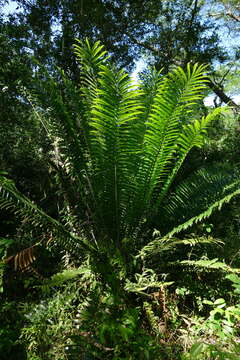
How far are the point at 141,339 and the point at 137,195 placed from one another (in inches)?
35.2

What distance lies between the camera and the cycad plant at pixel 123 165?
1385mm

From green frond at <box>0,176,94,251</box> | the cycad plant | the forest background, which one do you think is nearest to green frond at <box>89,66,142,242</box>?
the cycad plant

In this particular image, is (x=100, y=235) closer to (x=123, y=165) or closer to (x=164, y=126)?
(x=123, y=165)

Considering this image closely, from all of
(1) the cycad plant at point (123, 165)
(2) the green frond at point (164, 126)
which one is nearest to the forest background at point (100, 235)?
(1) the cycad plant at point (123, 165)

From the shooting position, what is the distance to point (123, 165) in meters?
1.57

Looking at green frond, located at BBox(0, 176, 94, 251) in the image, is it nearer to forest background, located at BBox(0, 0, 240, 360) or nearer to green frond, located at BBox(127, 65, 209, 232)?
forest background, located at BBox(0, 0, 240, 360)

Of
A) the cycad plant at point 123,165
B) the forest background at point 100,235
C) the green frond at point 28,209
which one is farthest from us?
the cycad plant at point 123,165

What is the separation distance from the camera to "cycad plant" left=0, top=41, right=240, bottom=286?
138cm

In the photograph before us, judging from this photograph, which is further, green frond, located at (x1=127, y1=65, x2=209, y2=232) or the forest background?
green frond, located at (x1=127, y1=65, x2=209, y2=232)

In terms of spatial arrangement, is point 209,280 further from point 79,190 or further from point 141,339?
point 79,190

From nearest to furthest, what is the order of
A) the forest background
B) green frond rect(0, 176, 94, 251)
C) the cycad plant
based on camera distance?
1. the forest background
2. green frond rect(0, 176, 94, 251)
3. the cycad plant

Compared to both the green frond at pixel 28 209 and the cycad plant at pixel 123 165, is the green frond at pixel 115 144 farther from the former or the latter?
the green frond at pixel 28 209

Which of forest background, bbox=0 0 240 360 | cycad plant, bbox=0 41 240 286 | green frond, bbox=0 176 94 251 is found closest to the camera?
forest background, bbox=0 0 240 360

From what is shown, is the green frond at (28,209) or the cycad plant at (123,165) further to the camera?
the cycad plant at (123,165)
